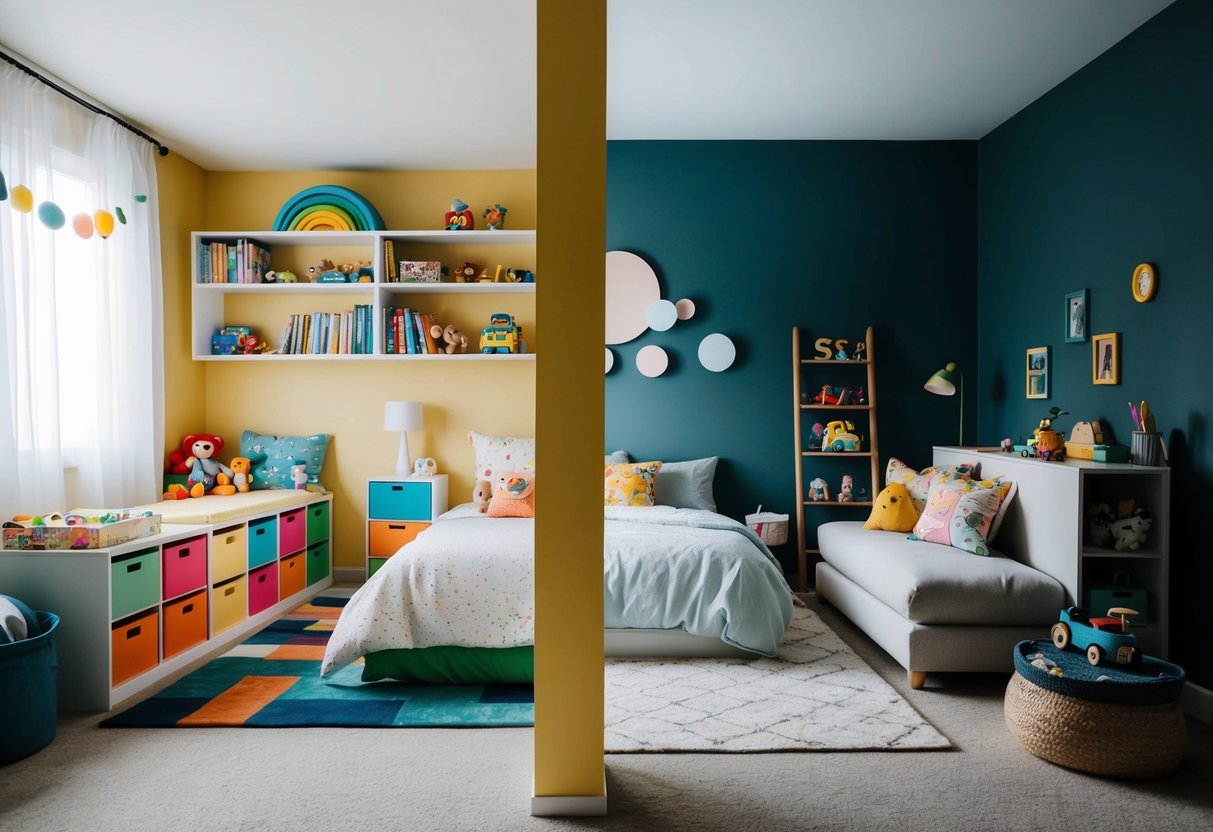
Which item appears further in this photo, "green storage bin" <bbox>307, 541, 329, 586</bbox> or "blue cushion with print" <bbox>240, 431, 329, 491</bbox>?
"blue cushion with print" <bbox>240, 431, 329, 491</bbox>

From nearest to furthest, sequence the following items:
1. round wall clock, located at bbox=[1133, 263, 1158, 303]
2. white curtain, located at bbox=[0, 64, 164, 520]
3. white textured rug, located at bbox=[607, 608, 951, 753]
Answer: white textured rug, located at bbox=[607, 608, 951, 753]
round wall clock, located at bbox=[1133, 263, 1158, 303]
white curtain, located at bbox=[0, 64, 164, 520]

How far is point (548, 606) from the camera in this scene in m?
2.19

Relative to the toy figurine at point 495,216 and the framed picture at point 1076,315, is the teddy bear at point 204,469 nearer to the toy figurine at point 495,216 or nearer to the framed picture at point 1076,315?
the toy figurine at point 495,216

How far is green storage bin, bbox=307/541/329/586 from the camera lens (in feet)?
15.8

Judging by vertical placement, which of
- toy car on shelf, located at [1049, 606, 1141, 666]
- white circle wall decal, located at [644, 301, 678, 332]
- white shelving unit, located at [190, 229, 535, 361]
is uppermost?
white shelving unit, located at [190, 229, 535, 361]

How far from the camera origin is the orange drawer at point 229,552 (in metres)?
3.78

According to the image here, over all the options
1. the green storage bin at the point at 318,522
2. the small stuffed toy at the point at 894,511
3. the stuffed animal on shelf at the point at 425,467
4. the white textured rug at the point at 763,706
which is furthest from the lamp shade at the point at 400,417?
the small stuffed toy at the point at 894,511

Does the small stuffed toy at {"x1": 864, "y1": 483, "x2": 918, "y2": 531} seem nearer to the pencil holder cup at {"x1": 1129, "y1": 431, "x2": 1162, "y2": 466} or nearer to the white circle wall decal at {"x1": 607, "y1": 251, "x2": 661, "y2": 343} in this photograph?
the pencil holder cup at {"x1": 1129, "y1": 431, "x2": 1162, "y2": 466}

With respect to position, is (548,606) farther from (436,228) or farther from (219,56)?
(436,228)

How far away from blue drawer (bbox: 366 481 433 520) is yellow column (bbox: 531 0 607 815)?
2.80m

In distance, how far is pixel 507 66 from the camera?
3621 mm

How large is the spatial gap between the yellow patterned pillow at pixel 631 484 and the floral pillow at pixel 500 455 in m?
0.57

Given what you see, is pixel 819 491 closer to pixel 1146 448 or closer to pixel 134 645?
pixel 1146 448

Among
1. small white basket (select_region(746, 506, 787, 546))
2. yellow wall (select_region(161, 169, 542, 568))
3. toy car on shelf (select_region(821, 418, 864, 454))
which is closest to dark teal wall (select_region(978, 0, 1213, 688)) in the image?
toy car on shelf (select_region(821, 418, 864, 454))
